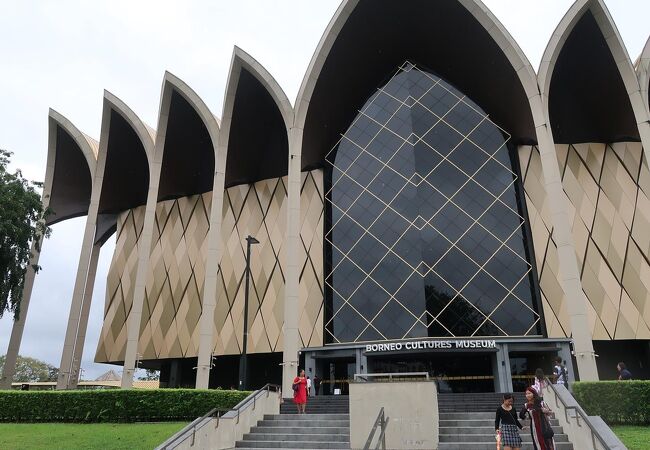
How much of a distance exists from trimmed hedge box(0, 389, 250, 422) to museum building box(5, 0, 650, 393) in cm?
435

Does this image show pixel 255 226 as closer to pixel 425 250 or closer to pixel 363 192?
pixel 363 192

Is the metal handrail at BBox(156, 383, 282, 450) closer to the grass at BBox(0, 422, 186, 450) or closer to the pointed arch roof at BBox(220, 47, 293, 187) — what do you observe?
the grass at BBox(0, 422, 186, 450)

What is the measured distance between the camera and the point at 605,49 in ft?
71.6

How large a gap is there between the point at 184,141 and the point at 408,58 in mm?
13883

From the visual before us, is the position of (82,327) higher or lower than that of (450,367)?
→ higher

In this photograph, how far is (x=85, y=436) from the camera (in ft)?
39.7

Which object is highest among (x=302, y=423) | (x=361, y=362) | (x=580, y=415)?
(x=361, y=362)

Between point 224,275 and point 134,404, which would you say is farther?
point 224,275

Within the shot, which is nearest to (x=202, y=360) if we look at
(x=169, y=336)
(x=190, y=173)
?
(x=169, y=336)

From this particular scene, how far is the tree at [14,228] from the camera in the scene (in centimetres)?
2067

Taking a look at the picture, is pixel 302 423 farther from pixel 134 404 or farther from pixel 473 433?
pixel 134 404

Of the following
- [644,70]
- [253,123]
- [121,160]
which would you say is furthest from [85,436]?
[644,70]

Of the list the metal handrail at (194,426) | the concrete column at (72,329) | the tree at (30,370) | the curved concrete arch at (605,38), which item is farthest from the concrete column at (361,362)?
the tree at (30,370)

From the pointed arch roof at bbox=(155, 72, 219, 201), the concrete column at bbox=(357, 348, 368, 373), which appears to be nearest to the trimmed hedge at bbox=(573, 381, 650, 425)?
the concrete column at bbox=(357, 348, 368, 373)
